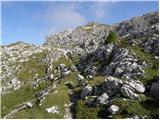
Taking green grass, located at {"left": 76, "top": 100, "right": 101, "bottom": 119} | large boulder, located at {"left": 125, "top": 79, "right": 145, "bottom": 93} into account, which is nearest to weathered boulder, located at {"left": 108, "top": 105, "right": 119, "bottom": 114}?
green grass, located at {"left": 76, "top": 100, "right": 101, "bottom": 119}

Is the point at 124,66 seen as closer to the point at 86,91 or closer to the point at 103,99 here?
the point at 86,91

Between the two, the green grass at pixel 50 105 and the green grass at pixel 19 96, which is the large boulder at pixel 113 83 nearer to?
the green grass at pixel 50 105

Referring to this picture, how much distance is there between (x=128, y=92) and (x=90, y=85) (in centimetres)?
906

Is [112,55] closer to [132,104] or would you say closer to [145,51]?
[145,51]

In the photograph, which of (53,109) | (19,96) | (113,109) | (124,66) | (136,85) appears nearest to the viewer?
(113,109)

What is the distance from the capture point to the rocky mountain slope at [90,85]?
52747mm

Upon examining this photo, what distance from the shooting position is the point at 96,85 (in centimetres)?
6028

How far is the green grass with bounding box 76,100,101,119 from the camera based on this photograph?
52.3 m

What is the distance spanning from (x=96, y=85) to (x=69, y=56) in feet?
196

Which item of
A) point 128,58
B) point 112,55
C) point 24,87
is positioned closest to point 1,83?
point 24,87

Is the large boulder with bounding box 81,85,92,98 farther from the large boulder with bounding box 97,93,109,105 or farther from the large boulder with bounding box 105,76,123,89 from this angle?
the large boulder with bounding box 97,93,109,105

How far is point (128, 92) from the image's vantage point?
54031 mm

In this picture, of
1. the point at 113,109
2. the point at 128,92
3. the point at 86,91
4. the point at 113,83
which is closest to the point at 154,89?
the point at 128,92

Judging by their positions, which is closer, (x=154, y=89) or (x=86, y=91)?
(x=154, y=89)
